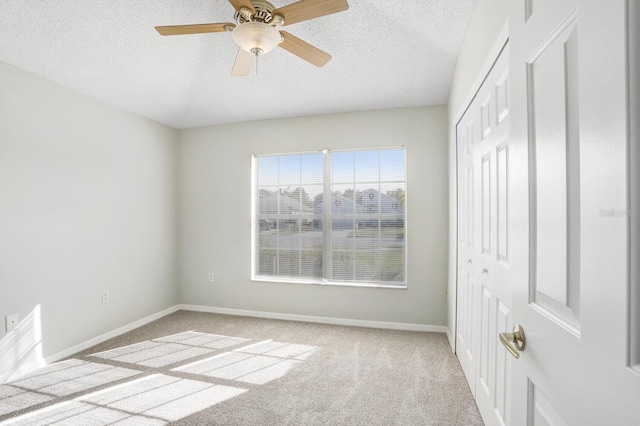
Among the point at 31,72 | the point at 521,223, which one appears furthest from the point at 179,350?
the point at 521,223

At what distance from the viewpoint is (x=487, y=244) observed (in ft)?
6.10

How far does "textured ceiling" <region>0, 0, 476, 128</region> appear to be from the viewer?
2.00m

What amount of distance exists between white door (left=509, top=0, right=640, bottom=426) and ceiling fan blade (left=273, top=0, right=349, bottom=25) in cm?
89

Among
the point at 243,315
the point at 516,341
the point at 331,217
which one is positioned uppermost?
the point at 331,217

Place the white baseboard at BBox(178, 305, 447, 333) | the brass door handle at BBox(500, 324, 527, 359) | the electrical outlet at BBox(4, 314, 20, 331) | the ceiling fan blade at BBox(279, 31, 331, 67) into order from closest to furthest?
the brass door handle at BBox(500, 324, 527, 359), the ceiling fan blade at BBox(279, 31, 331, 67), the electrical outlet at BBox(4, 314, 20, 331), the white baseboard at BBox(178, 305, 447, 333)

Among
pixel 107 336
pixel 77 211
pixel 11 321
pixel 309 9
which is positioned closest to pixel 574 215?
pixel 309 9

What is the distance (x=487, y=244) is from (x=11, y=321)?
12.0 ft

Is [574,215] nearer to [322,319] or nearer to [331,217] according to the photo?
[331,217]

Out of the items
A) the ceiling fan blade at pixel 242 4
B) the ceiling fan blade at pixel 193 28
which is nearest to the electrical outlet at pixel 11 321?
the ceiling fan blade at pixel 193 28

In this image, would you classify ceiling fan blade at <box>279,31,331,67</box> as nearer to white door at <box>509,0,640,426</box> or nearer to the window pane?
white door at <box>509,0,640,426</box>

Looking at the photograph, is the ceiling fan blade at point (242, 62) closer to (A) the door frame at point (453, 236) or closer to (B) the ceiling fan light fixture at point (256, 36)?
(B) the ceiling fan light fixture at point (256, 36)

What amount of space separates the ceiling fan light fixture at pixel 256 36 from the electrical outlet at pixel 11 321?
2.85 m

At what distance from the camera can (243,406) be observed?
2.12 metres

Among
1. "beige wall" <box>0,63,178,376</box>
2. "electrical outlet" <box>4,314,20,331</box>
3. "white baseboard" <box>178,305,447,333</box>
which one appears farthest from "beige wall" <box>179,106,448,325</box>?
"electrical outlet" <box>4,314,20,331</box>
